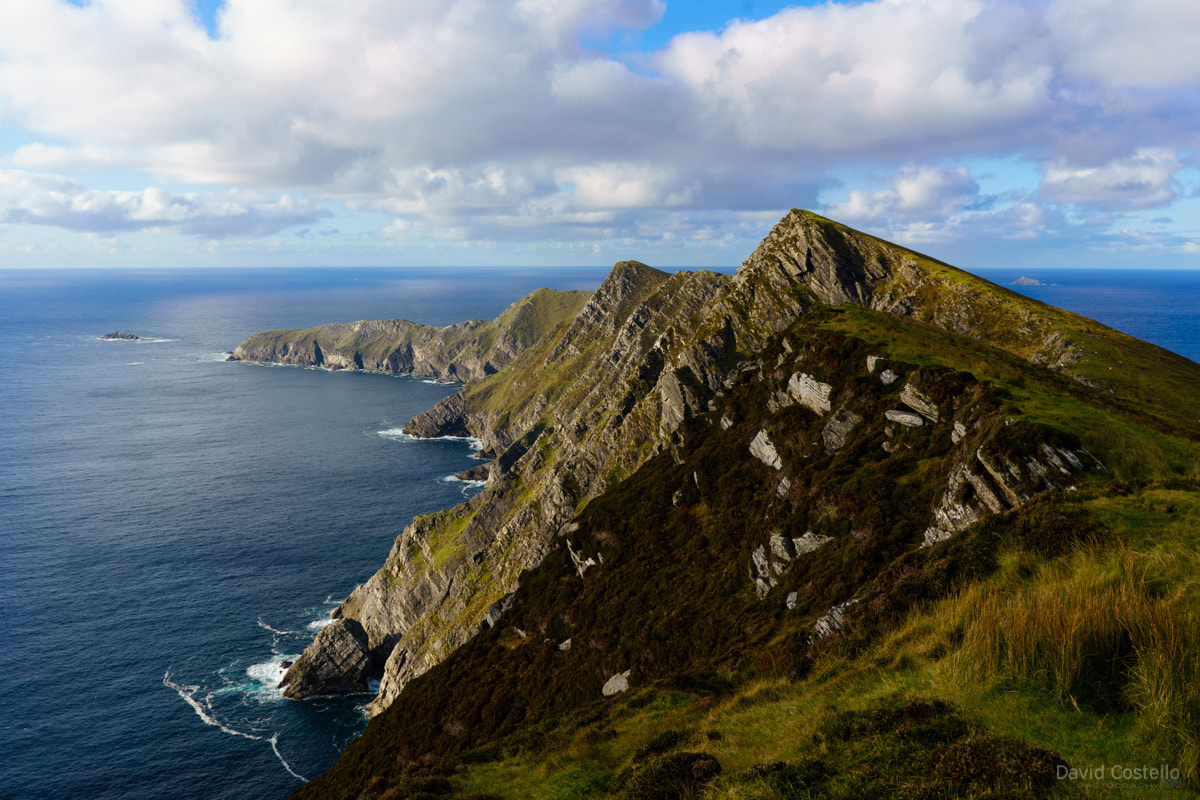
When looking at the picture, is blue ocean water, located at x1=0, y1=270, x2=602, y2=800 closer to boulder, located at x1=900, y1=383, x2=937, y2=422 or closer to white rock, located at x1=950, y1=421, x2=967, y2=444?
boulder, located at x1=900, y1=383, x2=937, y2=422

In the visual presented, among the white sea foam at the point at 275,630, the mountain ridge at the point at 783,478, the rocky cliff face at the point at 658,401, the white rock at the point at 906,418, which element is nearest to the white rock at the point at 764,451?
the mountain ridge at the point at 783,478

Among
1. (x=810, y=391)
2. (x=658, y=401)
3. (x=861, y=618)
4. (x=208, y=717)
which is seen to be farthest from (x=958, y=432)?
(x=208, y=717)

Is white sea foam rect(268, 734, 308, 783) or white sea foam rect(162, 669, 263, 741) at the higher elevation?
white sea foam rect(162, 669, 263, 741)

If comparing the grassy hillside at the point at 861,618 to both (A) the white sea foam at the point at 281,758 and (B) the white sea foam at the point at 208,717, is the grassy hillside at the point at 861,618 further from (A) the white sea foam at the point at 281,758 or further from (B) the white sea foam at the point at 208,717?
(B) the white sea foam at the point at 208,717

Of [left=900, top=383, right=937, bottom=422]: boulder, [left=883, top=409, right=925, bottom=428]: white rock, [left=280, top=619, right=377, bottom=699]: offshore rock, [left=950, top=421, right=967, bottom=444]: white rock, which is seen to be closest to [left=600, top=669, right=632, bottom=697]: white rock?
[left=883, top=409, right=925, bottom=428]: white rock

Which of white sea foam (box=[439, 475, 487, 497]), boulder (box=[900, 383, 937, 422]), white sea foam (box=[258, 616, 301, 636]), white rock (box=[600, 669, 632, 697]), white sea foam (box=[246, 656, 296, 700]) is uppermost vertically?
boulder (box=[900, 383, 937, 422])

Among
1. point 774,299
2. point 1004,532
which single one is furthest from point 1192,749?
point 774,299

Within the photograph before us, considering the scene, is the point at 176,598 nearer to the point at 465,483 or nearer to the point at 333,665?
the point at 333,665
